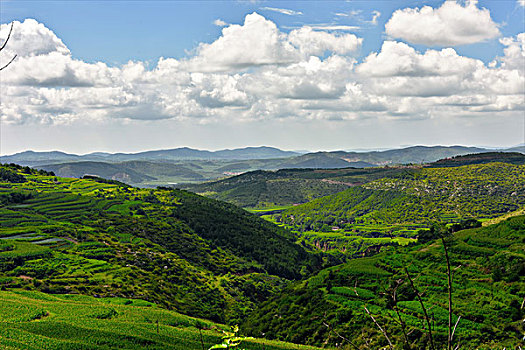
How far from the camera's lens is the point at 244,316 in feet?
304

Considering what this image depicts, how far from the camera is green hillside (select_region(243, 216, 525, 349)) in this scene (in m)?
37.6

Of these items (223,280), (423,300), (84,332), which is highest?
(84,332)

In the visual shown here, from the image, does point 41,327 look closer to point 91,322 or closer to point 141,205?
point 91,322

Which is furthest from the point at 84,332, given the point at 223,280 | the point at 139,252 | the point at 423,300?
the point at 223,280

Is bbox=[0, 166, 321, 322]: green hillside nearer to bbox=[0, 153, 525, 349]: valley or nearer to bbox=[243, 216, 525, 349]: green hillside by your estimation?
bbox=[0, 153, 525, 349]: valley

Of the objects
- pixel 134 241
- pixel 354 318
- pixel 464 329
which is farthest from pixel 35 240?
pixel 464 329

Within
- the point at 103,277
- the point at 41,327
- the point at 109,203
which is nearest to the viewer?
the point at 41,327

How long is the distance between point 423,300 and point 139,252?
88.7 metres

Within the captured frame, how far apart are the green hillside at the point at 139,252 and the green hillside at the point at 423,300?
33878 mm

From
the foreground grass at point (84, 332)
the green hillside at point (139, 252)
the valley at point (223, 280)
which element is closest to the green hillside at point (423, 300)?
the valley at point (223, 280)

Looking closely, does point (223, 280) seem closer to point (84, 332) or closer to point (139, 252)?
point (139, 252)

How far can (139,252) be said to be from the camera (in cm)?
11275

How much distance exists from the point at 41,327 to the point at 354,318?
3501 centimetres

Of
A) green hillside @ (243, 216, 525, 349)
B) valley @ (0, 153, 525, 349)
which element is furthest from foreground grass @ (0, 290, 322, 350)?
green hillside @ (243, 216, 525, 349)
